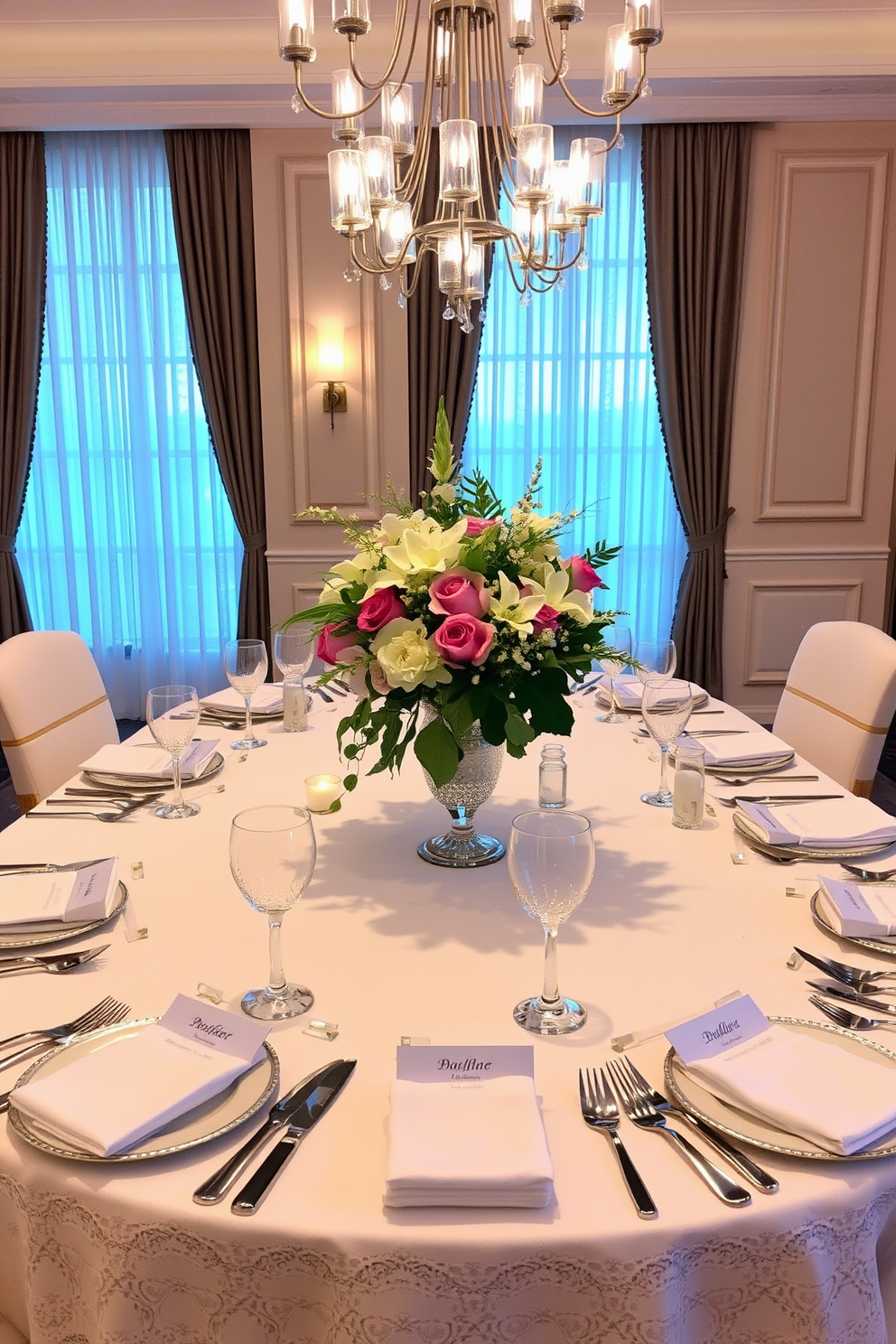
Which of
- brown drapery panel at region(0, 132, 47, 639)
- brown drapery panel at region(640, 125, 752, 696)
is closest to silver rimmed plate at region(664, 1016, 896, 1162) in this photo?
brown drapery panel at region(640, 125, 752, 696)

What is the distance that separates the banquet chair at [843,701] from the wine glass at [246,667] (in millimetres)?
1322

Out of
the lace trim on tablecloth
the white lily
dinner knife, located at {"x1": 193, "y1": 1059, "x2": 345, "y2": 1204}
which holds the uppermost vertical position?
the white lily

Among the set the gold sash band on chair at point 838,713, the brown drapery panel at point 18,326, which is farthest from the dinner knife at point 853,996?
the brown drapery panel at point 18,326

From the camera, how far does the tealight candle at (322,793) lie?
183 cm

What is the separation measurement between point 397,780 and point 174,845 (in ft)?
1.61

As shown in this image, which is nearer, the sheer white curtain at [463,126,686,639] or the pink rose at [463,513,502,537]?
the pink rose at [463,513,502,537]

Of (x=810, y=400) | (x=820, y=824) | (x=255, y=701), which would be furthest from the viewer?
(x=810, y=400)

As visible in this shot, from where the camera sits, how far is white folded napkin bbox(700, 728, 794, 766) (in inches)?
80.0

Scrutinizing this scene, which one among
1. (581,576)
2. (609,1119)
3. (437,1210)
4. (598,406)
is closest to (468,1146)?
(437,1210)

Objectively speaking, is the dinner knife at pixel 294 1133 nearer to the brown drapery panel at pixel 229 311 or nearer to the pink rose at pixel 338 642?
the pink rose at pixel 338 642

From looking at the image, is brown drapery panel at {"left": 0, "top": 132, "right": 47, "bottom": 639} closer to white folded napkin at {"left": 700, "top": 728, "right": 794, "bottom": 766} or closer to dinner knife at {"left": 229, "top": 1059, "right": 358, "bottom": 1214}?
white folded napkin at {"left": 700, "top": 728, "right": 794, "bottom": 766}

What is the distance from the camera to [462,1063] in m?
1.00

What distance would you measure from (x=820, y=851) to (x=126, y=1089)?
109 cm

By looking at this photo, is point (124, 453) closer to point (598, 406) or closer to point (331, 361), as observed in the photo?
point (331, 361)
